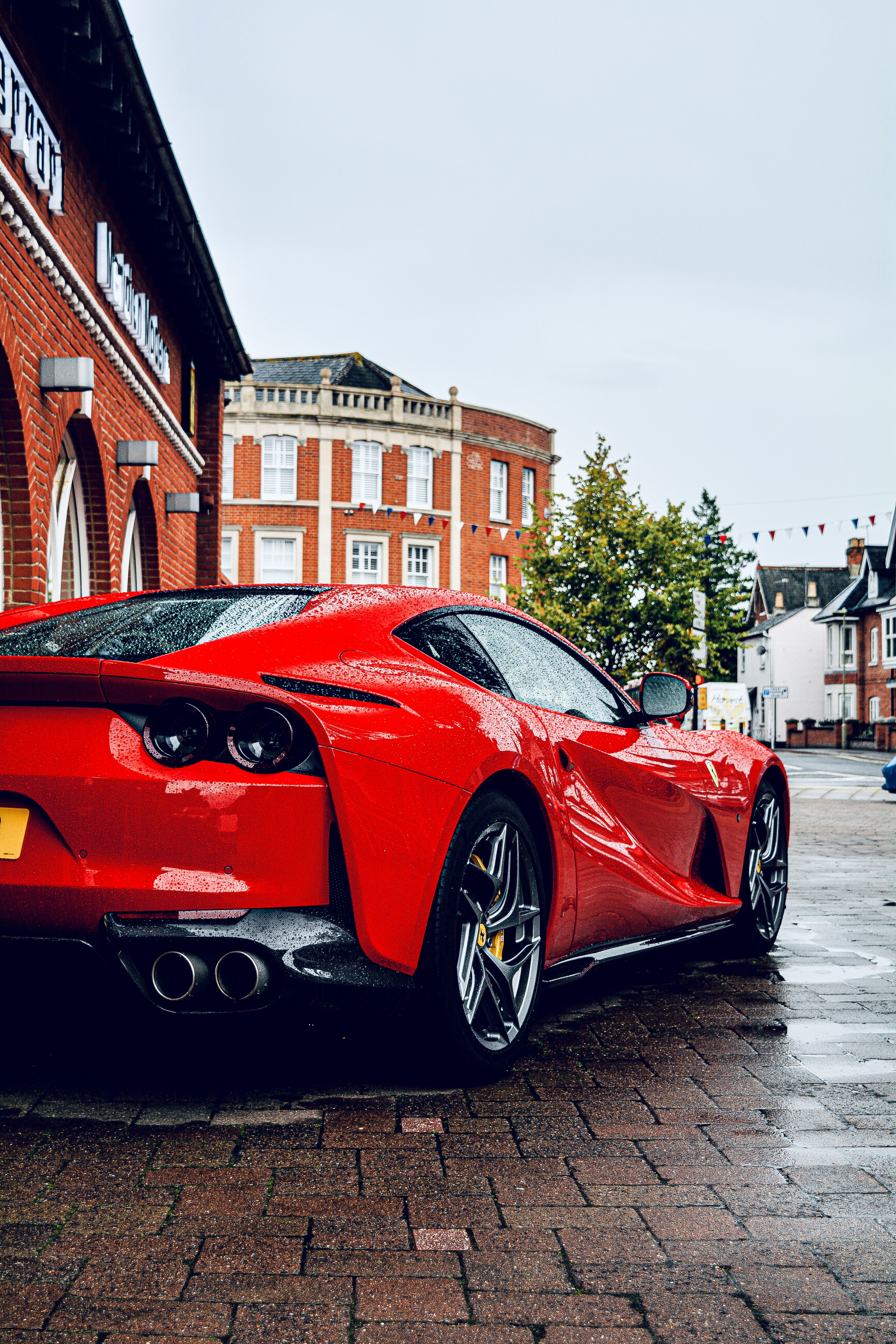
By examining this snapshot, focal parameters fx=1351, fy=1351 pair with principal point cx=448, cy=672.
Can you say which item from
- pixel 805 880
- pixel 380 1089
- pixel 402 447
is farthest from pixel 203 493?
pixel 402 447

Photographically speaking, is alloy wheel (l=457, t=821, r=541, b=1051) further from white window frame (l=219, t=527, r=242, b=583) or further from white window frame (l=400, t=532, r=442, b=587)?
white window frame (l=219, t=527, r=242, b=583)

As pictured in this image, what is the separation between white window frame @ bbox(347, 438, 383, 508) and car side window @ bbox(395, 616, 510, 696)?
139 ft

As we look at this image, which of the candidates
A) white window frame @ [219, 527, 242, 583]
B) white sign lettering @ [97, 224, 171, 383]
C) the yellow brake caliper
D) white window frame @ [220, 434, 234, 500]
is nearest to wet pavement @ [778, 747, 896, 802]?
the yellow brake caliper

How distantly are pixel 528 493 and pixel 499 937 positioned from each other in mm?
46698

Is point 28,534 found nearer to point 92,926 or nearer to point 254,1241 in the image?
point 92,926

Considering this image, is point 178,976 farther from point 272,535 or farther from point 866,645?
point 866,645

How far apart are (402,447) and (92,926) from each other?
44226 millimetres

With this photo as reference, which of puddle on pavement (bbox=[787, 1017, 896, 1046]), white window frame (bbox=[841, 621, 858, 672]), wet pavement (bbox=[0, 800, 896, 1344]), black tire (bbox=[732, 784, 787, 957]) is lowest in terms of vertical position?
puddle on pavement (bbox=[787, 1017, 896, 1046])

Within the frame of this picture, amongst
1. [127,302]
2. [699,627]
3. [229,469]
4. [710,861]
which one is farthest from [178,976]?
[229,469]

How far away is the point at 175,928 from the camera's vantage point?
303 cm

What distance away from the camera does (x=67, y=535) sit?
1100cm

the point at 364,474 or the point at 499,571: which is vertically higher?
the point at 364,474

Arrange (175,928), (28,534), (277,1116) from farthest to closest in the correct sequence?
(28,534) < (277,1116) < (175,928)

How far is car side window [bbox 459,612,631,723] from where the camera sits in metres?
4.19
